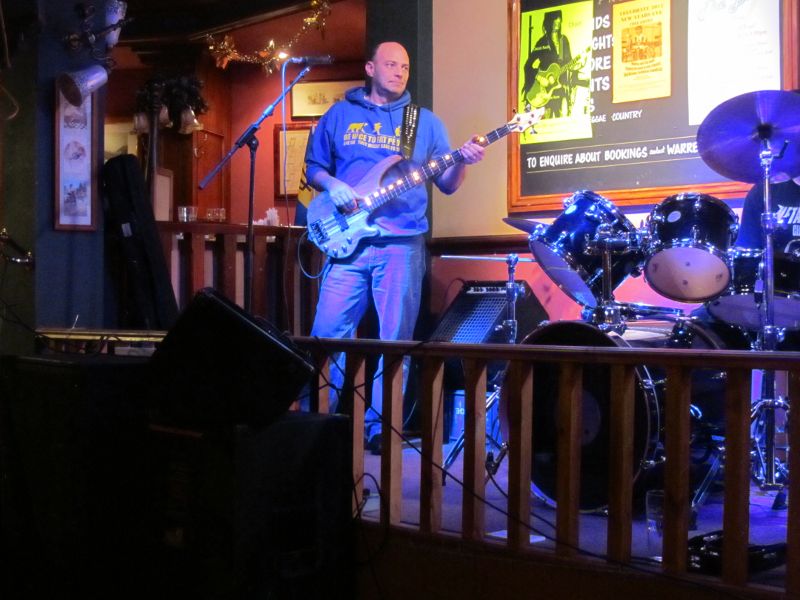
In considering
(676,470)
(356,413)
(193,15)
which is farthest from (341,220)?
(193,15)

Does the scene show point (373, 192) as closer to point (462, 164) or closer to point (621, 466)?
point (462, 164)

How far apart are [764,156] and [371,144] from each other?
6.63 ft

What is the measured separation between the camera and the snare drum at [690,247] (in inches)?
139

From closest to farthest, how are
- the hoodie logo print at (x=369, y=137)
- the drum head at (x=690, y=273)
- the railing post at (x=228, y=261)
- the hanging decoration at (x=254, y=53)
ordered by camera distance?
the drum head at (x=690, y=273) < the hoodie logo print at (x=369, y=137) < the railing post at (x=228, y=261) < the hanging decoration at (x=254, y=53)

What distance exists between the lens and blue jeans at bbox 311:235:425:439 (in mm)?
4680

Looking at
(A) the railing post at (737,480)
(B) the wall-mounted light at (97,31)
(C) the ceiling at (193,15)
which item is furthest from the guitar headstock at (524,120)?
A: (C) the ceiling at (193,15)

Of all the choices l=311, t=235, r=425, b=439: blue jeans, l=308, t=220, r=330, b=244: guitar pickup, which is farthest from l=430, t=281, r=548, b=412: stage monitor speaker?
l=308, t=220, r=330, b=244: guitar pickup

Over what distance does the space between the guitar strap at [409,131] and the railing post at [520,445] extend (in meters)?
2.07

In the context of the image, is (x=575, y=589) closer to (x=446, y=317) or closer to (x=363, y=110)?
(x=446, y=317)

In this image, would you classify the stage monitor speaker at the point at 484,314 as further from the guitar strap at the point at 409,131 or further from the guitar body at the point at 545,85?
the guitar body at the point at 545,85

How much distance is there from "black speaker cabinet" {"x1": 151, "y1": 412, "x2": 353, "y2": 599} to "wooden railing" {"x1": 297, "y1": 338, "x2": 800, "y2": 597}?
245 millimetres

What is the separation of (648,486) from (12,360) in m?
2.41

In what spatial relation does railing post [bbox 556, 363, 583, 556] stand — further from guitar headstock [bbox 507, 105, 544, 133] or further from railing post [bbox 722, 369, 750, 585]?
guitar headstock [bbox 507, 105, 544, 133]

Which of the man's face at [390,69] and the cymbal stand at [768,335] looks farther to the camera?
the man's face at [390,69]
